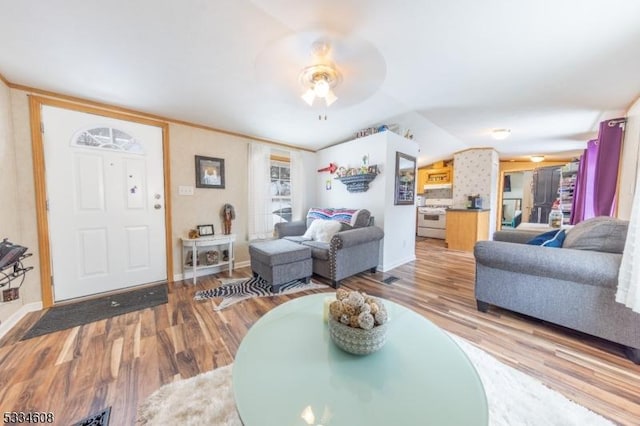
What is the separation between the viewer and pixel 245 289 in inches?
102

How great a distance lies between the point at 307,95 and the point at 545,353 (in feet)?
8.02

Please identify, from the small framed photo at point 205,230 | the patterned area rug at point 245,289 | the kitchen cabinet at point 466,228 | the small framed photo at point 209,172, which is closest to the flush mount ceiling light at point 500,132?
the kitchen cabinet at point 466,228

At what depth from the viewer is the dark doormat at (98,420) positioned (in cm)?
105

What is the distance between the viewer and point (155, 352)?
60.7 inches

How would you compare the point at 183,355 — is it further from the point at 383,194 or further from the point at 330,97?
the point at 383,194

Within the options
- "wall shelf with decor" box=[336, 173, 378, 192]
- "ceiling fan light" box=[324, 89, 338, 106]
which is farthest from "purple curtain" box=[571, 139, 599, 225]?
"ceiling fan light" box=[324, 89, 338, 106]

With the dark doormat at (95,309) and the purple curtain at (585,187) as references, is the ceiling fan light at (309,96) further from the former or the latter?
the purple curtain at (585,187)

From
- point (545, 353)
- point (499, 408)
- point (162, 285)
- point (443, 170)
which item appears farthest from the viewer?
point (443, 170)

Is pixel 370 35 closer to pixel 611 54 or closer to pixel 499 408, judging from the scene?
pixel 611 54

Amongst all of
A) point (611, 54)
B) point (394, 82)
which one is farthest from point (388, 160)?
point (611, 54)

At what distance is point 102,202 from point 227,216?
1.32 m

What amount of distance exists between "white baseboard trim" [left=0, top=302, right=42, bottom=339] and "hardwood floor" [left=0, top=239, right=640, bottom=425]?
7 cm

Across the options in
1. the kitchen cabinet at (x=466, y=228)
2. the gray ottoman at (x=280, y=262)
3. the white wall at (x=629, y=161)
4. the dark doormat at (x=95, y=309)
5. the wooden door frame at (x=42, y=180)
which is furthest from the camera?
the kitchen cabinet at (x=466, y=228)

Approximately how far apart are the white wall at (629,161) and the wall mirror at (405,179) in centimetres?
221
